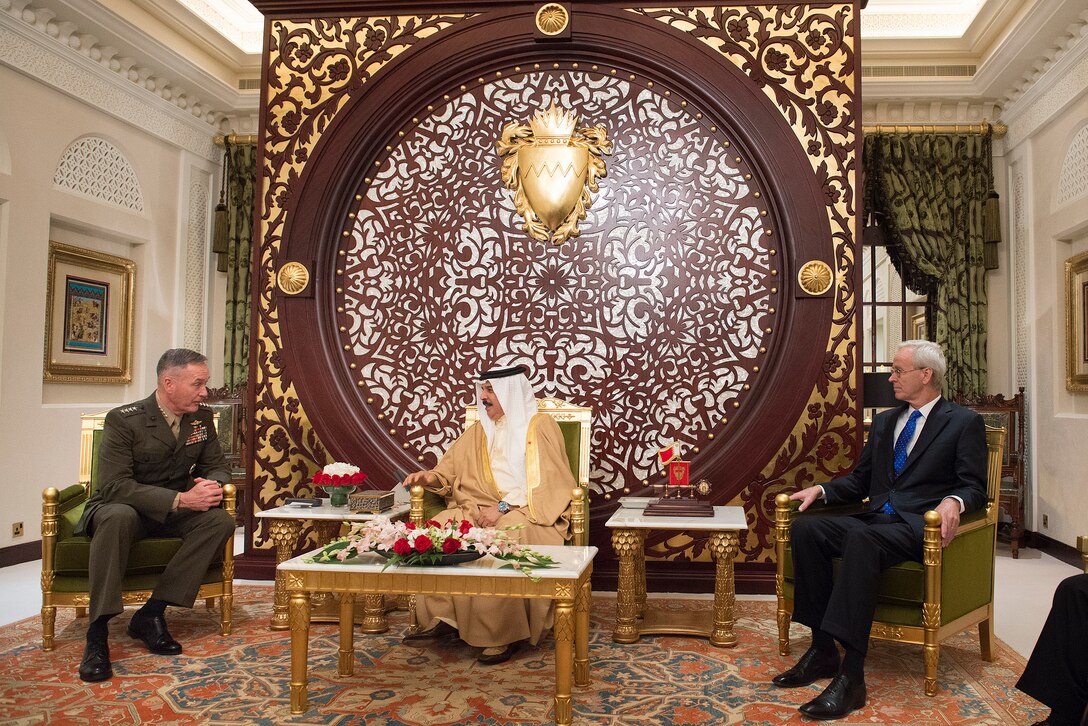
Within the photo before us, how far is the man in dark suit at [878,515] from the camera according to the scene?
3.04 m

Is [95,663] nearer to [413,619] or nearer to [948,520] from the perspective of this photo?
[413,619]

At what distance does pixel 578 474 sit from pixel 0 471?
3764 mm

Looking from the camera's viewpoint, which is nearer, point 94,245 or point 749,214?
point 749,214

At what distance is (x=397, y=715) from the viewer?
2846 millimetres

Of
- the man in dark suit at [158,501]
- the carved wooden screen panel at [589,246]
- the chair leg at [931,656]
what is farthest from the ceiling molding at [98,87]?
the chair leg at [931,656]

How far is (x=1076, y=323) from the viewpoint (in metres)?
6.00

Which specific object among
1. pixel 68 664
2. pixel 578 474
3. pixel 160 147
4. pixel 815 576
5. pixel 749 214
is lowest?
pixel 68 664

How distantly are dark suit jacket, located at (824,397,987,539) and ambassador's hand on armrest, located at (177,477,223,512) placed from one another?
2749 millimetres

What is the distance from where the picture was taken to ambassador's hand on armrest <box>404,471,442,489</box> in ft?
13.0

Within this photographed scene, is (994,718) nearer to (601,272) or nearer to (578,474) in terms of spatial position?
(578,474)

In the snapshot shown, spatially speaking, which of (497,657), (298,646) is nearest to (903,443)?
(497,657)

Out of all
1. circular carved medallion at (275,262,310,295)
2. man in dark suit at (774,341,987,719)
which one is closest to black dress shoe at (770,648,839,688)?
man in dark suit at (774,341,987,719)

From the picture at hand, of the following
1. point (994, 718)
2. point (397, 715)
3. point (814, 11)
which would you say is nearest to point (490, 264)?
point (814, 11)

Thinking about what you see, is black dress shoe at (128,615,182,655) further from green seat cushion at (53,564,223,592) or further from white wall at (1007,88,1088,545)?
white wall at (1007,88,1088,545)
